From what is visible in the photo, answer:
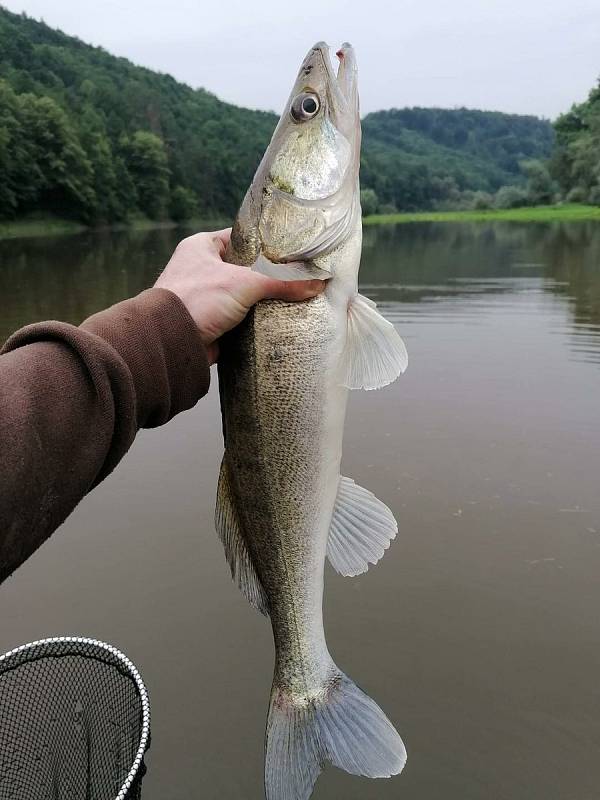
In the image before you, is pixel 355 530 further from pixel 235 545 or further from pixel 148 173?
pixel 148 173

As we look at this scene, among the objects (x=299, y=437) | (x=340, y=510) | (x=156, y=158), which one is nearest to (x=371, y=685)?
(x=340, y=510)

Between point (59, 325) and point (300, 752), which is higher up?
point (59, 325)

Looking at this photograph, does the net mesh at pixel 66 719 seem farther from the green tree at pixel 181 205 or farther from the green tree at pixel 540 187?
the green tree at pixel 540 187

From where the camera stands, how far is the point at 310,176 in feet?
6.59

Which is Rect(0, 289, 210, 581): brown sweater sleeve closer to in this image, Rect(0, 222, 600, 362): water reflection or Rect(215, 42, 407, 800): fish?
Rect(215, 42, 407, 800): fish

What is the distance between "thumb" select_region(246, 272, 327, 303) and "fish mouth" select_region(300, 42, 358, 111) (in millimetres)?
611

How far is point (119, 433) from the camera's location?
162 centimetres

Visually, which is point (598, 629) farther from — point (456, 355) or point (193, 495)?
point (456, 355)

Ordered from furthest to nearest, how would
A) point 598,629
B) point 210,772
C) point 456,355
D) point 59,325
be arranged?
point 456,355, point 598,629, point 210,772, point 59,325

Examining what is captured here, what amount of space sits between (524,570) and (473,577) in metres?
0.33

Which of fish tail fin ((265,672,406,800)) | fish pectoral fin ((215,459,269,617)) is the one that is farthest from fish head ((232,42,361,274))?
fish tail fin ((265,672,406,800))

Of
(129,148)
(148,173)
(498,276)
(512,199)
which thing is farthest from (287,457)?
(512,199)

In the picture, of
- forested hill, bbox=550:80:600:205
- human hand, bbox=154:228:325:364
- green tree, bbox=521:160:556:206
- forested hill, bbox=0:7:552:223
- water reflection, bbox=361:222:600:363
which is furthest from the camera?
green tree, bbox=521:160:556:206

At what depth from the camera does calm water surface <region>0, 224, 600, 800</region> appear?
114 inches
